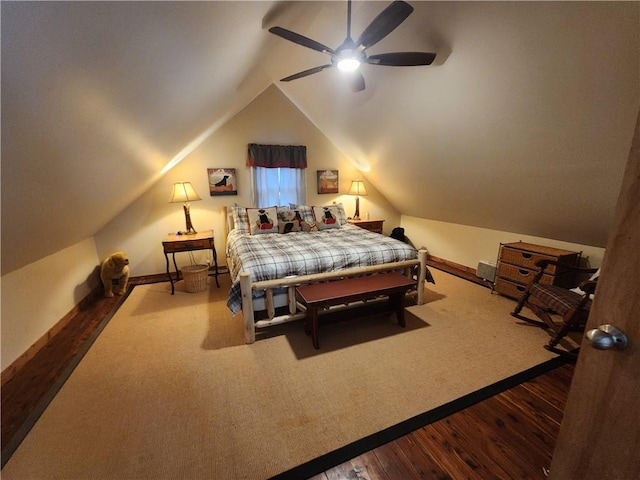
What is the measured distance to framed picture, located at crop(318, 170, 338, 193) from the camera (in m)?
4.61

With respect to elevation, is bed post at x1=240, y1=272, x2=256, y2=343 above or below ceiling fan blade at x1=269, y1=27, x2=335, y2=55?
below

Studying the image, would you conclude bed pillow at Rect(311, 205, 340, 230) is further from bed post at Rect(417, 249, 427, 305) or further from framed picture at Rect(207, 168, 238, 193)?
bed post at Rect(417, 249, 427, 305)

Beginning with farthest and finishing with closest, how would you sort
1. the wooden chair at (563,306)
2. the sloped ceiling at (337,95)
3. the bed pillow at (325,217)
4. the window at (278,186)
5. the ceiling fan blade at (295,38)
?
the window at (278,186) < the bed pillow at (325,217) < the wooden chair at (563,306) < the ceiling fan blade at (295,38) < the sloped ceiling at (337,95)

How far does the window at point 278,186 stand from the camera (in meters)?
4.22

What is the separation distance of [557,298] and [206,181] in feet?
14.2

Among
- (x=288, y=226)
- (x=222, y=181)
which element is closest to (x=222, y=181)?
(x=222, y=181)

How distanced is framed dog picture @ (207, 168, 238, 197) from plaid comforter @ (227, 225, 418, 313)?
1.03m

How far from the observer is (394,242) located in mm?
3043

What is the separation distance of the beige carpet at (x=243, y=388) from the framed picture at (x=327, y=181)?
8.70 feet

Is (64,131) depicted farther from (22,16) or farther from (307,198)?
(307,198)

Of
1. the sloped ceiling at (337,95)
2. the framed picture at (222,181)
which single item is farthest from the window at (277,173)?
the sloped ceiling at (337,95)

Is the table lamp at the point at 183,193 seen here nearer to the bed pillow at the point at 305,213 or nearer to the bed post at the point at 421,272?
the bed pillow at the point at 305,213

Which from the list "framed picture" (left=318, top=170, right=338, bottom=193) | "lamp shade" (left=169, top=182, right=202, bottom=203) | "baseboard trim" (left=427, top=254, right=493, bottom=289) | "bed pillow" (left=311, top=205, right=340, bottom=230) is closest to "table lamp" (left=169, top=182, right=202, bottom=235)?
"lamp shade" (left=169, top=182, right=202, bottom=203)

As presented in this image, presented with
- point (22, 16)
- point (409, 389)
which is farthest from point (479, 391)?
point (22, 16)
